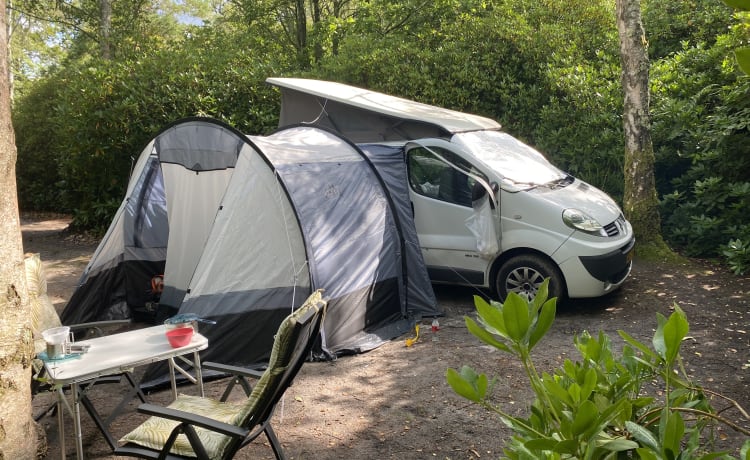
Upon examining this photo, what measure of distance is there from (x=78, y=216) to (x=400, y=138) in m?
7.55

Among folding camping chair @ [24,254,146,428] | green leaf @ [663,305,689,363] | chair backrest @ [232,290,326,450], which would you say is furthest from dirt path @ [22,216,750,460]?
green leaf @ [663,305,689,363]

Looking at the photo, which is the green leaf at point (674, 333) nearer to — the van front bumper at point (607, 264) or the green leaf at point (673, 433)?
the green leaf at point (673, 433)

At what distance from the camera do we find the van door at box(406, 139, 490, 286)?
7.05 m

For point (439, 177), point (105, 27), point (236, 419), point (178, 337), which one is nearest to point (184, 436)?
point (236, 419)

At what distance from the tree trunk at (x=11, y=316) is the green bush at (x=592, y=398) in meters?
2.91

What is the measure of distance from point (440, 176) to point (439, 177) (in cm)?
2

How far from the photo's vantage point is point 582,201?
6875 millimetres

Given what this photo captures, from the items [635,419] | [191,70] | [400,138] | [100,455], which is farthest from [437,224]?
[191,70]

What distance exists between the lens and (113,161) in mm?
11719

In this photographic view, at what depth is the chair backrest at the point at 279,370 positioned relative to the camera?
11.1 ft

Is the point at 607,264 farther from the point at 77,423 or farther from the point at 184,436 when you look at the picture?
the point at 77,423

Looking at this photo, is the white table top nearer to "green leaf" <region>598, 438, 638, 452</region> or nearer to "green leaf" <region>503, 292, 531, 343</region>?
"green leaf" <region>503, 292, 531, 343</region>

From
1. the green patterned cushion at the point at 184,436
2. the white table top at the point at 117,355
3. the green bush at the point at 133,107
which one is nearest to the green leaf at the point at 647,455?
the green patterned cushion at the point at 184,436

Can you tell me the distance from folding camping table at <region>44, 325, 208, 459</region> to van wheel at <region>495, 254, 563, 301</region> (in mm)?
3555
